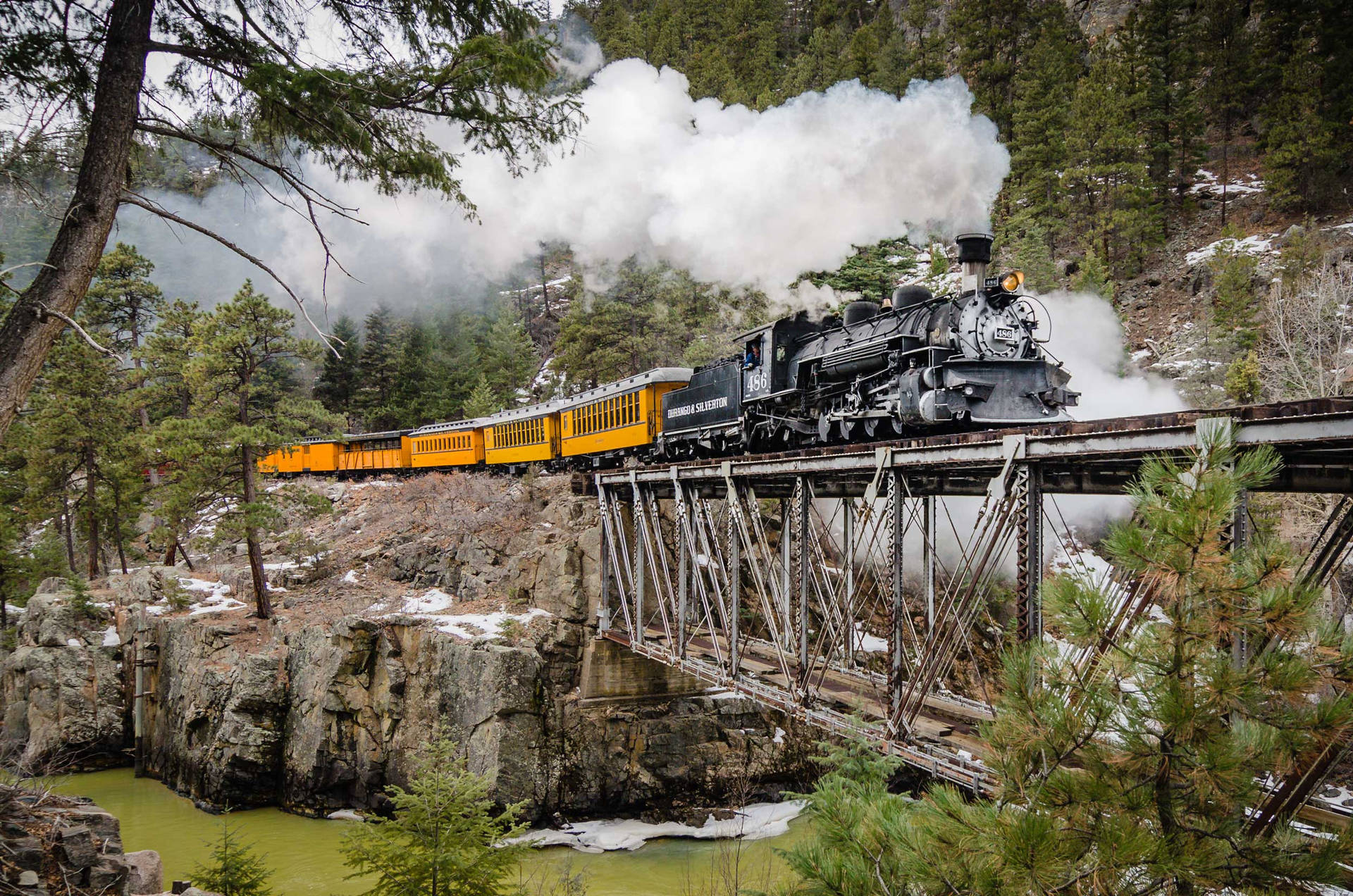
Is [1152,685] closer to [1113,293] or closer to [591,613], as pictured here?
[591,613]

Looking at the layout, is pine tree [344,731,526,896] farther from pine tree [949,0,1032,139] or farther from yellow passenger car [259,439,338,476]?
pine tree [949,0,1032,139]

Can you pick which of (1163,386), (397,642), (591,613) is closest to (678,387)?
(591,613)

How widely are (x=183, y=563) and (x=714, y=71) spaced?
43392 mm

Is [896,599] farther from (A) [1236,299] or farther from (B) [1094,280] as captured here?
(B) [1094,280]

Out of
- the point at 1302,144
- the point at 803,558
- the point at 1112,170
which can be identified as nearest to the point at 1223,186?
the point at 1302,144

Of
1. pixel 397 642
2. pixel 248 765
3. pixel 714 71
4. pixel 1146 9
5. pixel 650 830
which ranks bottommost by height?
pixel 650 830

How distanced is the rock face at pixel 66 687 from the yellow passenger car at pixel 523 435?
43.4ft

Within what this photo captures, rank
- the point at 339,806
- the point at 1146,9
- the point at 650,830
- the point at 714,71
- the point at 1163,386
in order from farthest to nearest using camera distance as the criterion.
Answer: the point at 714,71
the point at 1146,9
the point at 1163,386
the point at 339,806
the point at 650,830

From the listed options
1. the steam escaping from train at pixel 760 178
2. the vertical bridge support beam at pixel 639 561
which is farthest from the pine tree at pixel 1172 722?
the steam escaping from train at pixel 760 178

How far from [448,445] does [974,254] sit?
25.3 metres

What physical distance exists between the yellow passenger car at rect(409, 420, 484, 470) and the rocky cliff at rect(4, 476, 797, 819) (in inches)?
381

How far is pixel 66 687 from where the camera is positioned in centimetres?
2125

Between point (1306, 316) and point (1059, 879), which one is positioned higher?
point (1306, 316)

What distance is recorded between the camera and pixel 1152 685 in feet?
10.1
